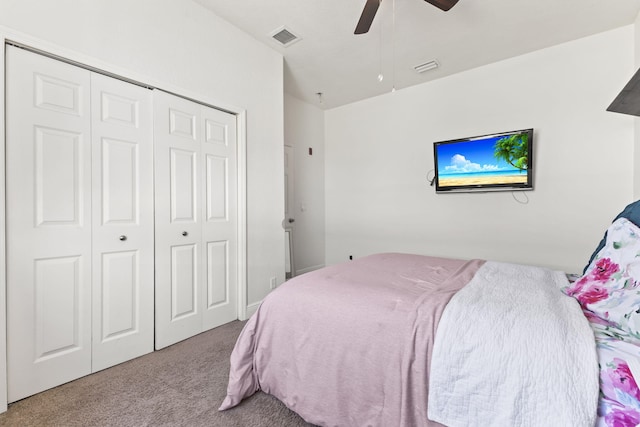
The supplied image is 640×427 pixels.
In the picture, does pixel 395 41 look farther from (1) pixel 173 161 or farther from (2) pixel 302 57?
(1) pixel 173 161

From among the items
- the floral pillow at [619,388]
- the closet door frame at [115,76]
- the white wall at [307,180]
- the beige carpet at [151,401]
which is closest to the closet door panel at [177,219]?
the closet door frame at [115,76]

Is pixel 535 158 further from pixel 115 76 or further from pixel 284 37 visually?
pixel 115 76

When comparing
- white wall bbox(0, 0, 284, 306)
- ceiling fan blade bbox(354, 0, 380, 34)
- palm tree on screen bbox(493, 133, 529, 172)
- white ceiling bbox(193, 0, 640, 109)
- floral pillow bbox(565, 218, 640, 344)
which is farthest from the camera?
palm tree on screen bbox(493, 133, 529, 172)

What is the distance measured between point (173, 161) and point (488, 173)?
3240 mm

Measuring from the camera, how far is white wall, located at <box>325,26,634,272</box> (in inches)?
107

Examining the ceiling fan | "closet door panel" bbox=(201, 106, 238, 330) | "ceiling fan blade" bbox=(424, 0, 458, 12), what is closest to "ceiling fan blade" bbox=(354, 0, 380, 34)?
the ceiling fan

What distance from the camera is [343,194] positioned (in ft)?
15.1

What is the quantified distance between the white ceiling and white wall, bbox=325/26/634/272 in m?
0.25

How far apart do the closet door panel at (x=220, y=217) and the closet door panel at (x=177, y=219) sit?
0.08 m

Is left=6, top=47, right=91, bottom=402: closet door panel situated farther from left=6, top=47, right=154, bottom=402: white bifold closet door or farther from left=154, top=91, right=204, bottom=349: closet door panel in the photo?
left=154, top=91, right=204, bottom=349: closet door panel

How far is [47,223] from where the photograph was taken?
1700 mm

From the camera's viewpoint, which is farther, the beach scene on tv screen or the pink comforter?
the beach scene on tv screen

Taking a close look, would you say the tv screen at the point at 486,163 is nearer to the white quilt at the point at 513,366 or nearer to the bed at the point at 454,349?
the bed at the point at 454,349

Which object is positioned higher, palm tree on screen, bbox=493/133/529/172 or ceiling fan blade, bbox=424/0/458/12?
ceiling fan blade, bbox=424/0/458/12
